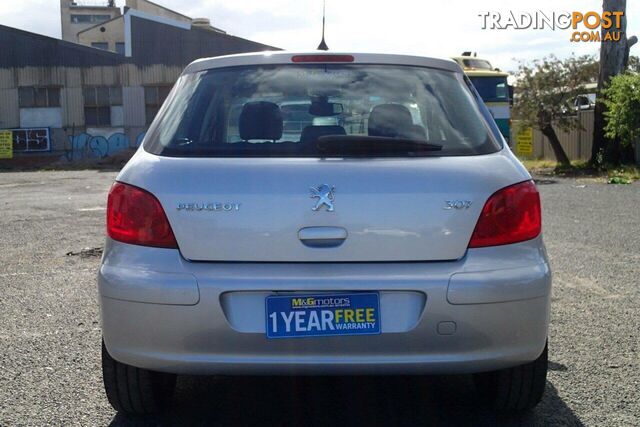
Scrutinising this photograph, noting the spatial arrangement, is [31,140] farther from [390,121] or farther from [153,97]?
[390,121]

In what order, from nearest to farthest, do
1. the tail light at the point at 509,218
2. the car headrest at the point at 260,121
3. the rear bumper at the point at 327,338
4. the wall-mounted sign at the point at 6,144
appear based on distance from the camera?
1. the rear bumper at the point at 327,338
2. the tail light at the point at 509,218
3. the car headrest at the point at 260,121
4. the wall-mounted sign at the point at 6,144

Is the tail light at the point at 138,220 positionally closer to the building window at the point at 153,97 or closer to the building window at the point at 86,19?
the building window at the point at 153,97

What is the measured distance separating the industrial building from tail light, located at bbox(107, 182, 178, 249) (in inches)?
1448

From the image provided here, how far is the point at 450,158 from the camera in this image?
11.5 ft

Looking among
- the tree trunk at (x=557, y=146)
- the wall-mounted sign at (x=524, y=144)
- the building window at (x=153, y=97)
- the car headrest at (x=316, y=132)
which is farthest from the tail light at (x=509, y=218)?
the building window at (x=153, y=97)

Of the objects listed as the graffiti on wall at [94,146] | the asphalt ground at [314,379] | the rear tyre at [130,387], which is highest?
the rear tyre at [130,387]

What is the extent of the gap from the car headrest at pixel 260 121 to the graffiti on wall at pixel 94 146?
1454 inches

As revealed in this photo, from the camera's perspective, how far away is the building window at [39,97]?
39.7 metres

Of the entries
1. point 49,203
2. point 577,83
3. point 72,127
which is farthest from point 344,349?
point 72,127

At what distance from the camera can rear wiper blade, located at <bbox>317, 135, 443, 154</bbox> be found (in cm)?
→ 350

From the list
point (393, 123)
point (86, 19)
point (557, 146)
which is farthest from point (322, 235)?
point (86, 19)

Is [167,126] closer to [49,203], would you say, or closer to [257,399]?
[257,399]

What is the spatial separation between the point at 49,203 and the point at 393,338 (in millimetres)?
13661

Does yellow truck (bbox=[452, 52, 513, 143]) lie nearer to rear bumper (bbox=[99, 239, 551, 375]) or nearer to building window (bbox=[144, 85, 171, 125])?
building window (bbox=[144, 85, 171, 125])
